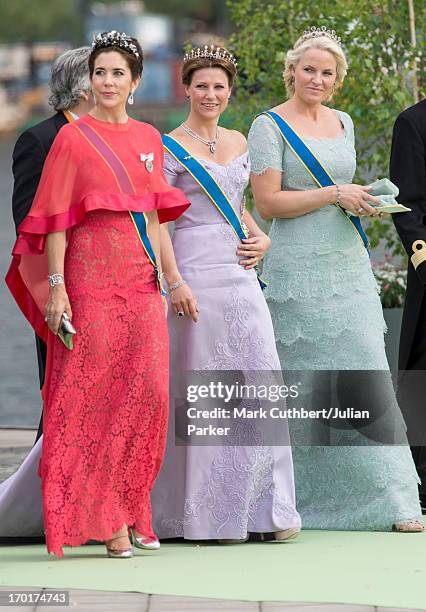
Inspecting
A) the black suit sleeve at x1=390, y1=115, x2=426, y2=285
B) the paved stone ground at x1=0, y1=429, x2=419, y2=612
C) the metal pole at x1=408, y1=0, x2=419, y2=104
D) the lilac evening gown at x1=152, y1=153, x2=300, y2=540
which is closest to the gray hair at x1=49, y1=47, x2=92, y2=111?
the lilac evening gown at x1=152, y1=153, x2=300, y2=540

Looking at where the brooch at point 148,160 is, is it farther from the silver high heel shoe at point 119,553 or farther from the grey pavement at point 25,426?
the grey pavement at point 25,426

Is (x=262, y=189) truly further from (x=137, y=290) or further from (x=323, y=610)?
(x=323, y=610)

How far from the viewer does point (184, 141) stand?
21.0 feet

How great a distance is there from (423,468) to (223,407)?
1.11 m

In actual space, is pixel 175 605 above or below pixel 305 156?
below

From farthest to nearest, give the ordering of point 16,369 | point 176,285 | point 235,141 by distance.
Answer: point 16,369 < point 235,141 < point 176,285

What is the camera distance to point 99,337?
5.83 metres

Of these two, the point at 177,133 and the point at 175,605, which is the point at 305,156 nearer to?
the point at 177,133

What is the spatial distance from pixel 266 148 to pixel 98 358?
1304mm

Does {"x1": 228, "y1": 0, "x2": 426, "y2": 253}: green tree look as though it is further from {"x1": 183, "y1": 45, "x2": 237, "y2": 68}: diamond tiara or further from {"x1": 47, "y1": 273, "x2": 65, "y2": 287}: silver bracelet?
{"x1": 47, "y1": 273, "x2": 65, "y2": 287}: silver bracelet

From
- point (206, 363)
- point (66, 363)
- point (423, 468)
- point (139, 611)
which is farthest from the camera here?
point (423, 468)

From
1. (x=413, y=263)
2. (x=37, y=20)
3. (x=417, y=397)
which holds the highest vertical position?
(x=37, y=20)

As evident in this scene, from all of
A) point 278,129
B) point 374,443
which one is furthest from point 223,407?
point 278,129

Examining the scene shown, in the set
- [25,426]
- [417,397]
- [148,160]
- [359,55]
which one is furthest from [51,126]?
[25,426]
